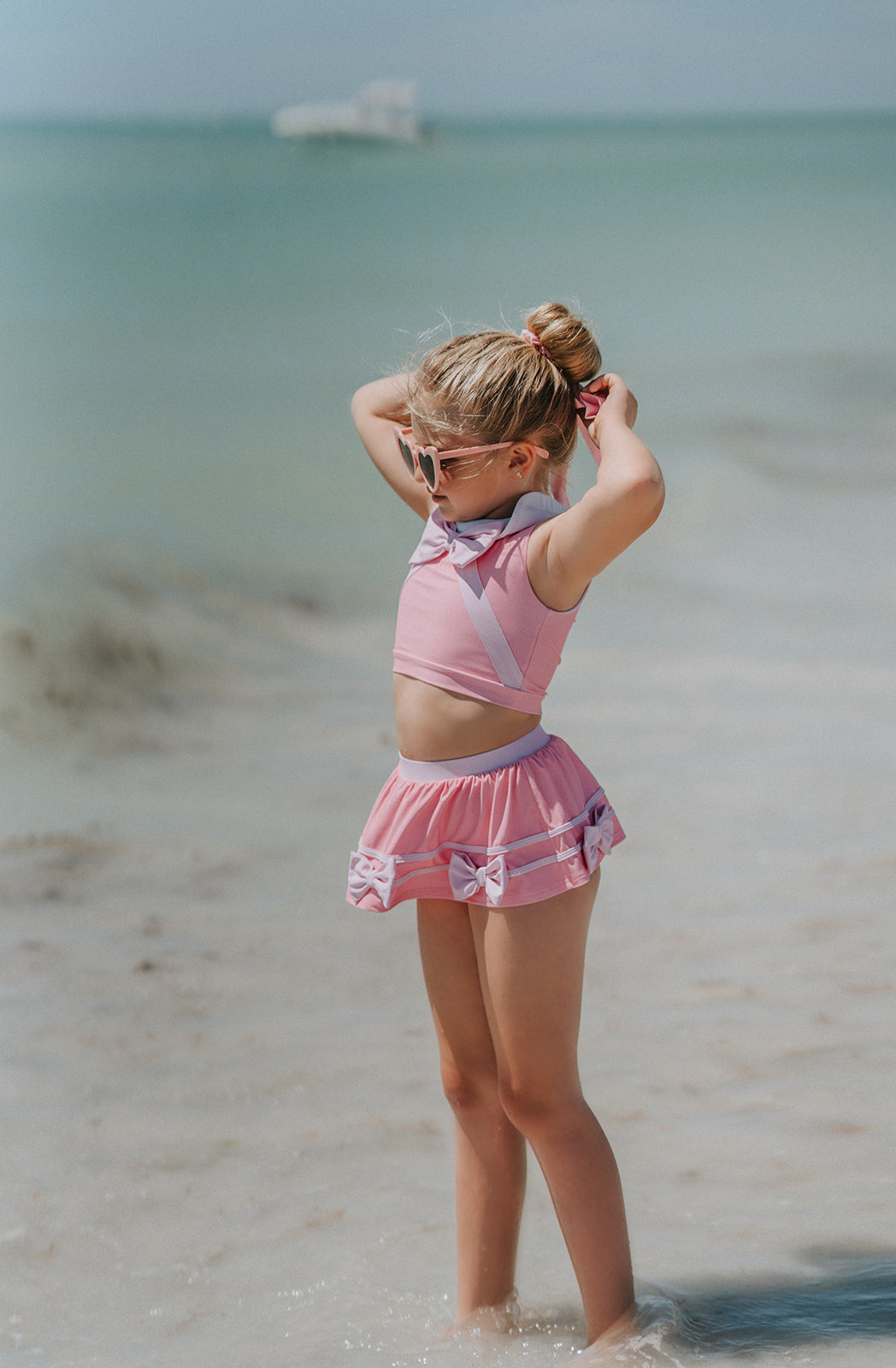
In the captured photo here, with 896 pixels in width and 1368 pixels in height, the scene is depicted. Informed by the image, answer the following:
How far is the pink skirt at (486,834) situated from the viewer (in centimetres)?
154

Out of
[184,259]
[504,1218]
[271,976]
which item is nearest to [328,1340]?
[504,1218]

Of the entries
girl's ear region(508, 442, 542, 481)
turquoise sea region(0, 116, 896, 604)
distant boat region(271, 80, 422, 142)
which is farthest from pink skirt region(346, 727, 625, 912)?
distant boat region(271, 80, 422, 142)

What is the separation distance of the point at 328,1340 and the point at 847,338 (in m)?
9.88

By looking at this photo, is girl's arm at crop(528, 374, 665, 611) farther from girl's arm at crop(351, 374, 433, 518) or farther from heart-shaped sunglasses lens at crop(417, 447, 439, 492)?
girl's arm at crop(351, 374, 433, 518)

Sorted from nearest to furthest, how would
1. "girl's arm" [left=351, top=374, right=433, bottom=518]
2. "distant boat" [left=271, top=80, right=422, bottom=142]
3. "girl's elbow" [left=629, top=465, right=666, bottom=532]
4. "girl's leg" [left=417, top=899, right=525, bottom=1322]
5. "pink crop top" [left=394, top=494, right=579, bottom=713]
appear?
1. "girl's elbow" [left=629, top=465, right=666, bottom=532]
2. "pink crop top" [left=394, top=494, right=579, bottom=713]
3. "girl's leg" [left=417, top=899, right=525, bottom=1322]
4. "girl's arm" [left=351, top=374, right=433, bottom=518]
5. "distant boat" [left=271, top=80, right=422, bottom=142]

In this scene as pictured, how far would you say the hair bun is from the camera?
158 centimetres

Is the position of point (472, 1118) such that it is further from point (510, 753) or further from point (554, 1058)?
point (510, 753)

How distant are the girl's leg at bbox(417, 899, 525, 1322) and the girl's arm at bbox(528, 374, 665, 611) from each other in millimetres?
429

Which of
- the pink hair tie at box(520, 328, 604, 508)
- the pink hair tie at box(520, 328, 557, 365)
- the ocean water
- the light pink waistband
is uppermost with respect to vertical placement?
the pink hair tie at box(520, 328, 557, 365)

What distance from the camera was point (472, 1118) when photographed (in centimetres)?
170

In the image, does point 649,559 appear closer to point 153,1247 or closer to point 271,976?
point 271,976

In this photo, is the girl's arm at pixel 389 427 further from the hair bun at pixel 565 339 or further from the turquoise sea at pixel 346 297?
the turquoise sea at pixel 346 297

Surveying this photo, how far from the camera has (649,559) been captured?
7164 millimetres

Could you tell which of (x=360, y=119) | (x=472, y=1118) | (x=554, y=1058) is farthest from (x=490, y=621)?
(x=360, y=119)
